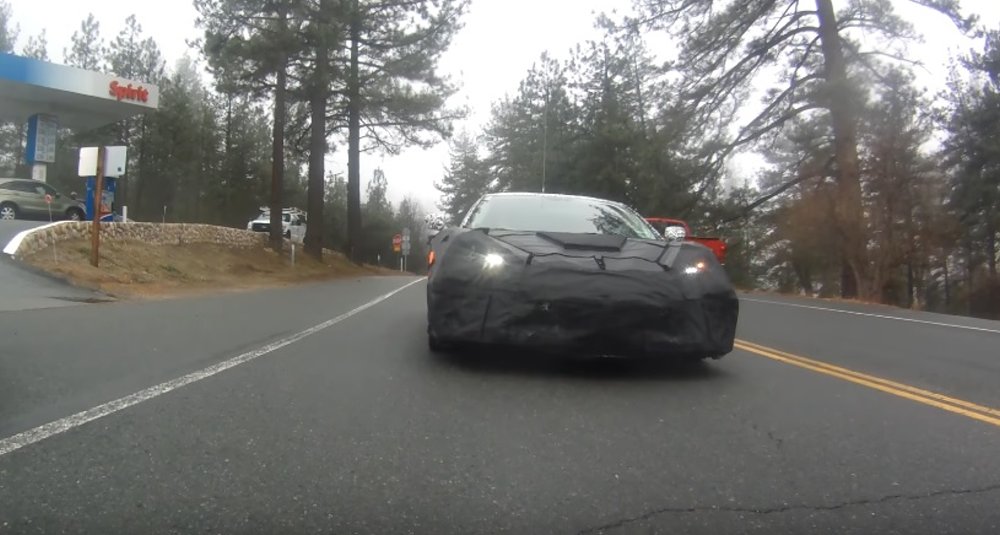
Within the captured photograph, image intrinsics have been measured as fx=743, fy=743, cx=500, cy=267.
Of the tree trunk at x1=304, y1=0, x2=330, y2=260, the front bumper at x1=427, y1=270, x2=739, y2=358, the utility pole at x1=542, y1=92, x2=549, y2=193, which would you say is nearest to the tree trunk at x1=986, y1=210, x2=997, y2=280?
the utility pole at x1=542, y1=92, x2=549, y2=193

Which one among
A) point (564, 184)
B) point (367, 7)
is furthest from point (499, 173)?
point (367, 7)

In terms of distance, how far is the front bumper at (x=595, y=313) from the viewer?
16.1 feet

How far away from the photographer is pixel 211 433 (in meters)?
3.73

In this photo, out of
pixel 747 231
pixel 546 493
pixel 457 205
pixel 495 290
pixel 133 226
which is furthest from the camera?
pixel 457 205

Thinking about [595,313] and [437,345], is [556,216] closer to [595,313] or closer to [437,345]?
[437,345]

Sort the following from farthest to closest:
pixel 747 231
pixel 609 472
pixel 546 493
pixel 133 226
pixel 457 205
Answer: pixel 457 205 < pixel 747 231 < pixel 133 226 < pixel 609 472 < pixel 546 493

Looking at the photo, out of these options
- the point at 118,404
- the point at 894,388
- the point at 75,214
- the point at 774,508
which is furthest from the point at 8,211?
the point at 774,508

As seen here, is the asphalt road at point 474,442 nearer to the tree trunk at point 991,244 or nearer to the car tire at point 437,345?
the car tire at point 437,345

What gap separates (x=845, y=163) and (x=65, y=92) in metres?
24.9

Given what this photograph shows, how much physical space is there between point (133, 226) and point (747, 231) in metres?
30.7

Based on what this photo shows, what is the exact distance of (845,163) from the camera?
20875 mm

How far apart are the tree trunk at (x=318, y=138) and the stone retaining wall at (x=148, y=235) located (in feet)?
6.52

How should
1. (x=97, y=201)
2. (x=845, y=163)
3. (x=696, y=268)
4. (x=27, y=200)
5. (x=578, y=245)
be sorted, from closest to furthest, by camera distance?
1. (x=696, y=268)
2. (x=578, y=245)
3. (x=97, y=201)
4. (x=845, y=163)
5. (x=27, y=200)

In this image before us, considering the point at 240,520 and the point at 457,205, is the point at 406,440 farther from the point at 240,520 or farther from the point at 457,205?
the point at 457,205
